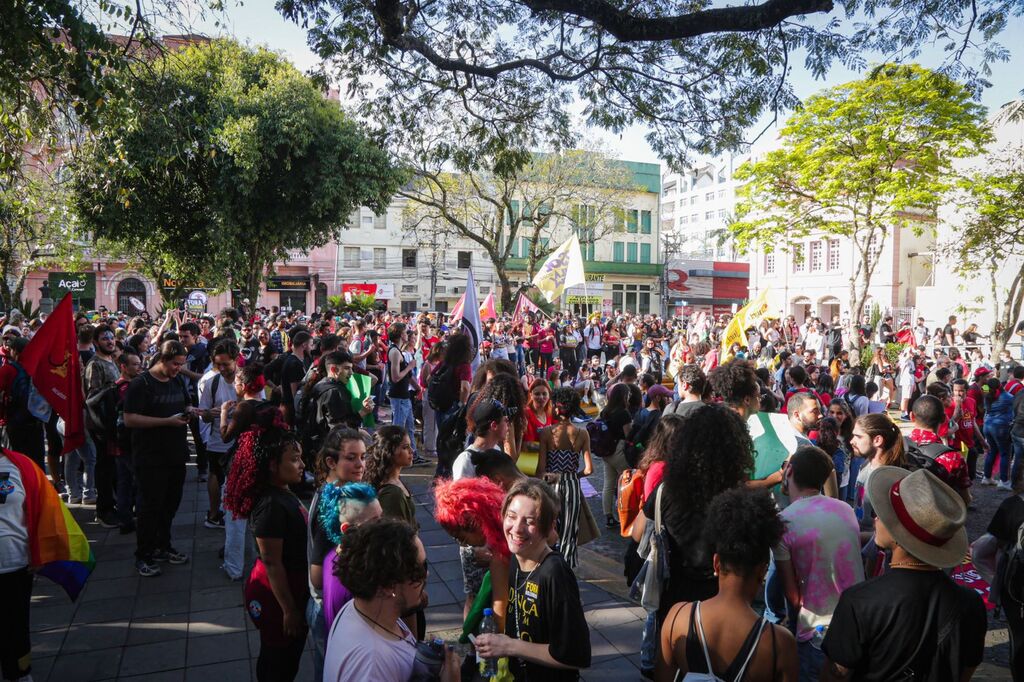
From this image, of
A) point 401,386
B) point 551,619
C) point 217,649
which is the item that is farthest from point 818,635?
point 401,386

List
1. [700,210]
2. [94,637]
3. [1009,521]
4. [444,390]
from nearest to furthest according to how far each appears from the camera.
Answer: [1009,521], [94,637], [444,390], [700,210]

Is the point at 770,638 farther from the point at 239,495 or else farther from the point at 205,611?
the point at 205,611

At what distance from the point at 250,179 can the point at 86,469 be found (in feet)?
36.6

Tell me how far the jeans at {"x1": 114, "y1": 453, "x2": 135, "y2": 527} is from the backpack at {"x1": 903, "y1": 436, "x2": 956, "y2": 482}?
22.0 ft

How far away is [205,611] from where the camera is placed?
190 inches

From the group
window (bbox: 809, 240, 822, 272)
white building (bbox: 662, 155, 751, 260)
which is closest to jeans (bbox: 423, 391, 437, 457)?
window (bbox: 809, 240, 822, 272)

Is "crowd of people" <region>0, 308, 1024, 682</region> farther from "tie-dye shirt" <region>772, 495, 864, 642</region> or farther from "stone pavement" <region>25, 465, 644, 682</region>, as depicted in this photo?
"stone pavement" <region>25, 465, 644, 682</region>

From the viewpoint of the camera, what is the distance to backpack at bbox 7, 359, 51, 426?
6.32m

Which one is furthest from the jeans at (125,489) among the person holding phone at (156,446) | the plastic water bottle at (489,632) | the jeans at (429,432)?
the plastic water bottle at (489,632)

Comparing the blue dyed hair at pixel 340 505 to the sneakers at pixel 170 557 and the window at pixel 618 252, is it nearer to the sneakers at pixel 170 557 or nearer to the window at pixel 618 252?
the sneakers at pixel 170 557

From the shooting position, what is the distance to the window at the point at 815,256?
121 feet

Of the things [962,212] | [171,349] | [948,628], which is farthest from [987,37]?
[962,212]

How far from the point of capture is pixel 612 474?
7.05 meters

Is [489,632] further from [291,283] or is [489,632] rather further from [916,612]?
[291,283]
